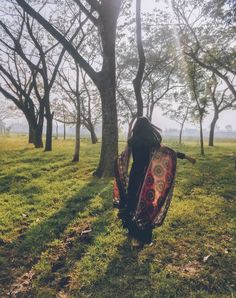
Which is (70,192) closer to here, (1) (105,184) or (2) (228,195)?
(1) (105,184)

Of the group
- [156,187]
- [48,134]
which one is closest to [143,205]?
[156,187]

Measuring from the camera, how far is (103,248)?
6594 millimetres

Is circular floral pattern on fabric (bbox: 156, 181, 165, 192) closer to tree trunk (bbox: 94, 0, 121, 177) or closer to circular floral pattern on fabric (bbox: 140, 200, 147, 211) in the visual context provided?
circular floral pattern on fabric (bbox: 140, 200, 147, 211)

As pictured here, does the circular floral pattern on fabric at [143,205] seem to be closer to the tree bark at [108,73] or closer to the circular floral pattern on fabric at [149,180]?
the circular floral pattern on fabric at [149,180]

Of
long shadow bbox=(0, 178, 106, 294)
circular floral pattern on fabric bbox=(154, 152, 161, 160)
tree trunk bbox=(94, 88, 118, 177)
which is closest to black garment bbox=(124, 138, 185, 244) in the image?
circular floral pattern on fabric bbox=(154, 152, 161, 160)

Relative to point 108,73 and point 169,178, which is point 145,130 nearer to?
point 169,178

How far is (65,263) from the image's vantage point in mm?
6078

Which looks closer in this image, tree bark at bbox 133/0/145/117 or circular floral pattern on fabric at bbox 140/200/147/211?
circular floral pattern on fabric at bbox 140/200/147/211

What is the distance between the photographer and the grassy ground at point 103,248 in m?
5.23

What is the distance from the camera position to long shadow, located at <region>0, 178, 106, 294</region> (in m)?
5.98

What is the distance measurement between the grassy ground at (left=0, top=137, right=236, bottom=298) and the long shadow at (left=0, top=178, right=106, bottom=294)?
0.02 m

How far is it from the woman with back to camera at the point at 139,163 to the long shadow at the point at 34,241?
2.00 m

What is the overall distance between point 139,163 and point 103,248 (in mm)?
2024

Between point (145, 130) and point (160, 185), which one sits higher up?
point (145, 130)
